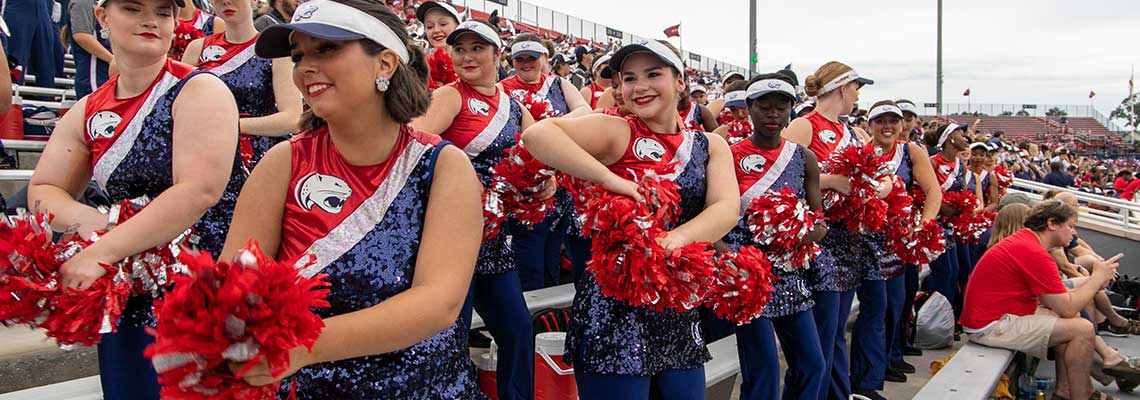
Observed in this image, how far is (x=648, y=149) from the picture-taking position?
281cm

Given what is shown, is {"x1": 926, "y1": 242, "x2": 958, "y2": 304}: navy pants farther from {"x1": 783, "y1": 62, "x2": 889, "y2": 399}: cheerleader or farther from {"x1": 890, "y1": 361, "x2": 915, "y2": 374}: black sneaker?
{"x1": 783, "y1": 62, "x2": 889, "y2": 399}: cheerleader

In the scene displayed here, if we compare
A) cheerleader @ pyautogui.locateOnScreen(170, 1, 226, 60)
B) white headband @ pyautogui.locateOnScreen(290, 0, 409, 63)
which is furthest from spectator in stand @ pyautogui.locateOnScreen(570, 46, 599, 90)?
white headband @ pyautogui.locateOnScreen(290, 0, 409, 63)

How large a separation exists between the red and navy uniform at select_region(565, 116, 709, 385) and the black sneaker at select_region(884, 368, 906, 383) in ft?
13.3

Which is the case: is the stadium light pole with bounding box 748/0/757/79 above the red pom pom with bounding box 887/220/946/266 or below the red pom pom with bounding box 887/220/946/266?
above

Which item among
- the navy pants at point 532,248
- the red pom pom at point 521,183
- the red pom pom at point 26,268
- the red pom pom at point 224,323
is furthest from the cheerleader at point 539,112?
the red pom pom at point 224,323

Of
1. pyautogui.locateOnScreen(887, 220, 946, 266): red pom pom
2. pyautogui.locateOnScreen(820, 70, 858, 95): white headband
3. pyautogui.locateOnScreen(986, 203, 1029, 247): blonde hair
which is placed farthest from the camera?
pyautogui.locateOnScreen(986, 203, 1029, 247): blonde hair

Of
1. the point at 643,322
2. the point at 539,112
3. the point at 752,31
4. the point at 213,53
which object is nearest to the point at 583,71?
the point at 752,31

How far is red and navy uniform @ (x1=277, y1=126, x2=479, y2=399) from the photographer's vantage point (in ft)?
5.69

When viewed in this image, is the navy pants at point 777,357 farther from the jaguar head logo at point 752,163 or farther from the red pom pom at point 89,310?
the red pom pom at point 89,310

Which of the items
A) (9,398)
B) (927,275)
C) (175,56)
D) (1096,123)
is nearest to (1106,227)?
(927,275)

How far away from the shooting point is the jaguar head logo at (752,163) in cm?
377

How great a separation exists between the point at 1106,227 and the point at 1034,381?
774 centimetres

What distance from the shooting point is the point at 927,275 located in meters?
8.27

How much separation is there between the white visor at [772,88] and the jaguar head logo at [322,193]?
2.57 m
